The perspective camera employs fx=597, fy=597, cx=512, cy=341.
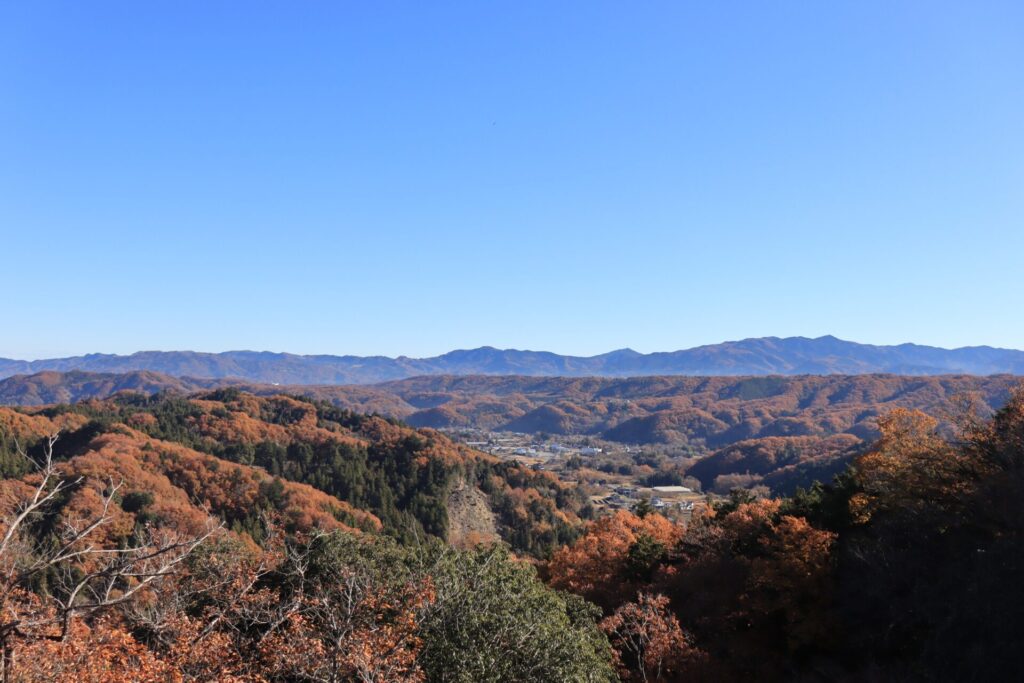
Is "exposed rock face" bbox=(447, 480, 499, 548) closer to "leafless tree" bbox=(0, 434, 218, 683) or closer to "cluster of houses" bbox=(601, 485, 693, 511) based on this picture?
"cluster of houses" bbox=(601, 485, 693, 511)

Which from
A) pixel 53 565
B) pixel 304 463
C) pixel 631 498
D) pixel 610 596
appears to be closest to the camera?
pixel 53 565

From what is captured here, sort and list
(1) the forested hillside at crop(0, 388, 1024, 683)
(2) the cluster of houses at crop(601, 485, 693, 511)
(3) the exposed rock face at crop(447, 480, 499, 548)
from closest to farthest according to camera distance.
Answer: (1) the forested hillside at crop(0, 388, 1024, 683) → (3) the exposed rock face at crop(447, 480, 499, 548) → (2) the cluster of houses at crop(601, 485, 693, 511)

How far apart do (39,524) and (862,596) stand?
240 feet

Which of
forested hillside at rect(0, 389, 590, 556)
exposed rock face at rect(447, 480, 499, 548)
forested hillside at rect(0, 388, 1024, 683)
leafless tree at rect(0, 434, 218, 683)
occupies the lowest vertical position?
exposed rock face at rect(447, 480, 499, 548)

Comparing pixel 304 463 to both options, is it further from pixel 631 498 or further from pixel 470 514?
pixel 631 498

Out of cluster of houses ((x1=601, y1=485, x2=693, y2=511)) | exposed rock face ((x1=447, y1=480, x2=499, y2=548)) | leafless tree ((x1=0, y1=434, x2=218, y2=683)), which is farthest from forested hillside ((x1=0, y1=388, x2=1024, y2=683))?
cluster of houses ((x1=601, y1=485, x2=693, y2=511))

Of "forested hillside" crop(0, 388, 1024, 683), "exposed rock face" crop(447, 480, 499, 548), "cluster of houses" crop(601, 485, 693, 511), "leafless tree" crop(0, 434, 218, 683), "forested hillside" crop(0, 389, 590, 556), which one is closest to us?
"leafless tree" crop(0, 434, 218, 683)

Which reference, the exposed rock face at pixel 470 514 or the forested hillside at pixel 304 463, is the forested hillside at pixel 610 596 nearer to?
the forested hillside at pixel 304 463

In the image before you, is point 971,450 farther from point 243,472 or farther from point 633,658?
point 243,472

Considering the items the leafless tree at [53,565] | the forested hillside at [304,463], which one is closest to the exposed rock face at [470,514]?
the forested hillside at [304,463]

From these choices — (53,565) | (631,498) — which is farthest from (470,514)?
(53,565)

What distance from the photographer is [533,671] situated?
15.2 metres

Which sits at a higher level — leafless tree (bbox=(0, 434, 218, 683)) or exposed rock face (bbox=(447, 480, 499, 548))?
leafless tree (bbox=(0, 434, 218, 683))

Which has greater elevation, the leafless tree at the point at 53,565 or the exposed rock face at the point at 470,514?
the leafless tree at the point at 53,565
